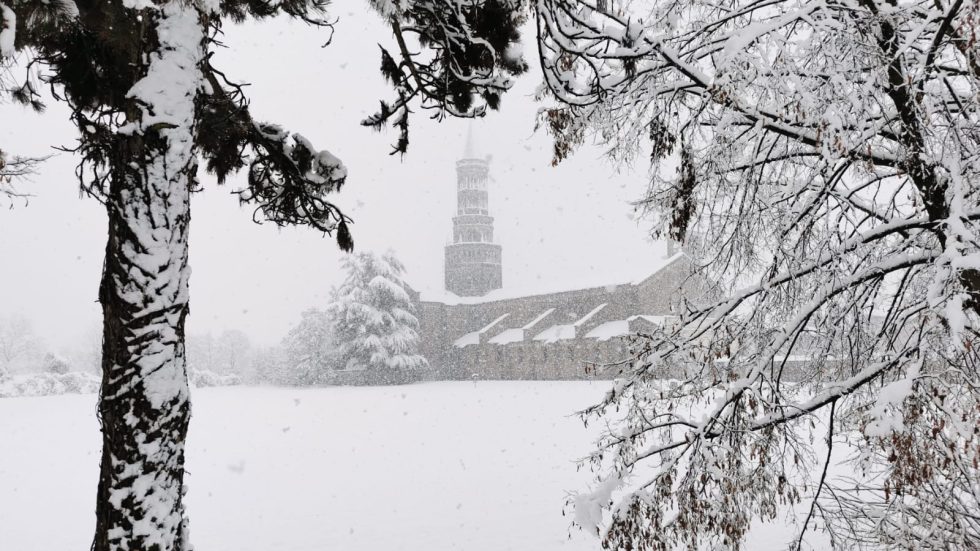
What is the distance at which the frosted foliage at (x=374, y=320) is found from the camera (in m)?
48.0

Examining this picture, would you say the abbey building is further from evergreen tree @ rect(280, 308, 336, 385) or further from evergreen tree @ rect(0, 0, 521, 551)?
evergreen tree @ rect(0, 0, 521, 551)

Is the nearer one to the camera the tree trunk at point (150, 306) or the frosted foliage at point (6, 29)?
the frosted foliage at point (6, 29)

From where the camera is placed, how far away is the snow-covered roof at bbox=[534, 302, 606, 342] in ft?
157

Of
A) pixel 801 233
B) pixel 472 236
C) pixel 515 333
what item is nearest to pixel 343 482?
pixel 801 233

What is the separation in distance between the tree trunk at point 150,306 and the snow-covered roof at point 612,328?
1618 inches

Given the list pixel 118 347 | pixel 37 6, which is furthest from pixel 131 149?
pixel 118 347

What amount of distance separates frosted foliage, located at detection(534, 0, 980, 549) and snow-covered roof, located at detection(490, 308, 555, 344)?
152ft

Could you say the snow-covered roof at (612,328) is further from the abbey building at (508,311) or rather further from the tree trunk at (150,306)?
the tree trunk at (150,306)

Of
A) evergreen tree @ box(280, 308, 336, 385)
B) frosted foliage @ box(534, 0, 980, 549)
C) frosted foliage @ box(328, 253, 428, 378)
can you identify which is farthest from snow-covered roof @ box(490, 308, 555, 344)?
frosted foliage @ box(534, 0, 980, 549)

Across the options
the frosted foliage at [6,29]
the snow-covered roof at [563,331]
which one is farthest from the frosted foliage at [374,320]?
the frosted foliage at [6,29]

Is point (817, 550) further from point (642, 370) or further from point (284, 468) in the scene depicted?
point (284, 468)

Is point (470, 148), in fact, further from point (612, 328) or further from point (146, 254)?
point (146, 254)

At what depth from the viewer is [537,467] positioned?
528 inches

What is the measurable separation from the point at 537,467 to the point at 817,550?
6528 mm
